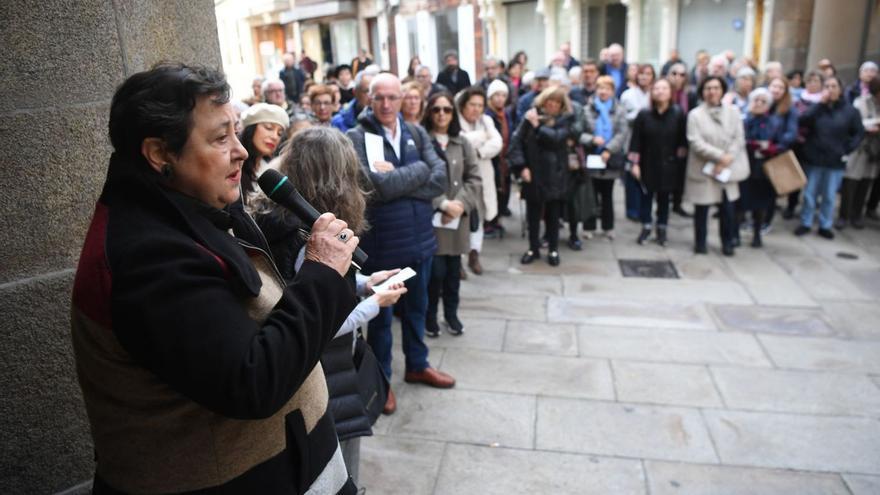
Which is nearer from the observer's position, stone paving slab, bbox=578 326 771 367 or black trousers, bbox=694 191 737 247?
stone paving slab, bbox=578 326 771 367

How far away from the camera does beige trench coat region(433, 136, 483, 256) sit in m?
4.79

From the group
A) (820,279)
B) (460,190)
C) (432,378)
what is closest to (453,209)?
(460,190)

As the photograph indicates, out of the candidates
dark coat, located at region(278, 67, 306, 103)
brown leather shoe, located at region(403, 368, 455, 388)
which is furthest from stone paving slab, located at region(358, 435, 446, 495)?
dark coat, located at region(278, 67, 306, 103)

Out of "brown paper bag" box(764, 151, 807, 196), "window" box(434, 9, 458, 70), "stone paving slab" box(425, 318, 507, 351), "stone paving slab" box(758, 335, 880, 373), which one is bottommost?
"stone paving slab" box(758, 335, 880, 373)

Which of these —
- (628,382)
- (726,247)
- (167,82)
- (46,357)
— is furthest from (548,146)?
(167,82)

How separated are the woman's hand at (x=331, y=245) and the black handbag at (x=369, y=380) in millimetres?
1050

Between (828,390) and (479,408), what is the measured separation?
226 centimetres

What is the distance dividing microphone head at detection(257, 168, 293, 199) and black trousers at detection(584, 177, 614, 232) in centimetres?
620

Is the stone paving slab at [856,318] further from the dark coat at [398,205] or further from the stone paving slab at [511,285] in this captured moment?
the dark coat at [398,205]

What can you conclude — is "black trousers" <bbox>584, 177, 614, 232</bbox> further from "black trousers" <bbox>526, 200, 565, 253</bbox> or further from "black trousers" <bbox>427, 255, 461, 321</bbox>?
"black trousers" <bbox>427, 255, 461, 321</bbox>

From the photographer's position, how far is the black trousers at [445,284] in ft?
15.8

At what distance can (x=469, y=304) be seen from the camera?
19.2 feet

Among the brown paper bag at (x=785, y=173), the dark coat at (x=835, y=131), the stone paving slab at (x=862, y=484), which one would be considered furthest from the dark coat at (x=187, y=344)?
the dark coat at (x=835, y=131)

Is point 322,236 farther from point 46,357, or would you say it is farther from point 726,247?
point 726,247
